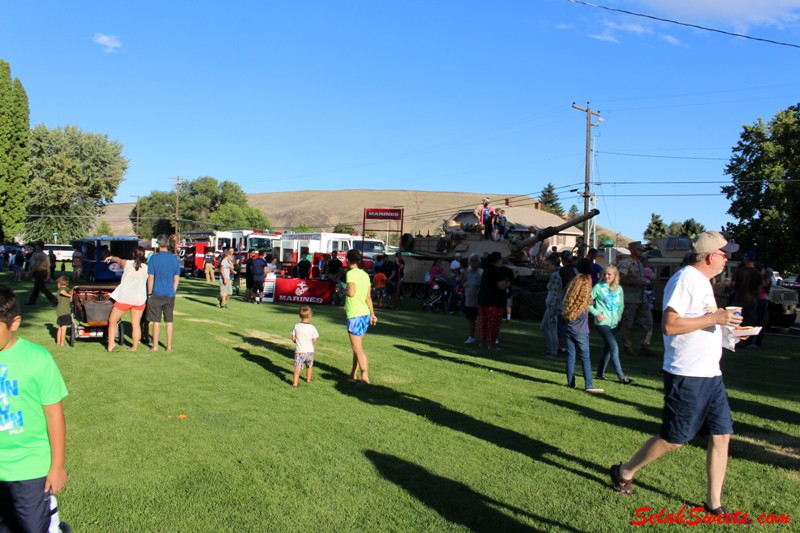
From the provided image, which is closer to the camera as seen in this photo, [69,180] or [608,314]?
[608,314]

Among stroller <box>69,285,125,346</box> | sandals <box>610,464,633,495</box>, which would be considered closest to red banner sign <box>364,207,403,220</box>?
stroller <box>69,285,125,346</box>

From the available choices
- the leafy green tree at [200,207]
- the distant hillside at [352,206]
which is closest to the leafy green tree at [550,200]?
the distant hillside at [352,206]

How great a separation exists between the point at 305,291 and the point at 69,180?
5083cm

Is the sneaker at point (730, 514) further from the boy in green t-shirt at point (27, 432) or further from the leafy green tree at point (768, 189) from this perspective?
the leafy green tree at point (768, 189)

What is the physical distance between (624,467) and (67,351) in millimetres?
9055

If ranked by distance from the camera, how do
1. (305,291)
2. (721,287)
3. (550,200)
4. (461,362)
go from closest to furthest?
(461,362) → (721,287) → (305,291) → (550,200)

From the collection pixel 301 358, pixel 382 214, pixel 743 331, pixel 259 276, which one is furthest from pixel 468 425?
pixel 382 214

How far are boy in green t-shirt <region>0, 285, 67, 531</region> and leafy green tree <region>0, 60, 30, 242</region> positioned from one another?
44.0 meters

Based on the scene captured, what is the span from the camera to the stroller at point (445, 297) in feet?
70.7

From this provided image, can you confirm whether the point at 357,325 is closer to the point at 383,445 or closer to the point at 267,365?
the point at 267,365

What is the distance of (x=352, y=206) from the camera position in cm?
14762

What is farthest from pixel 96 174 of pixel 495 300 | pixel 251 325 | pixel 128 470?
pixel 128 470

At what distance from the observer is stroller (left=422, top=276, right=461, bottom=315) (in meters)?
21.5

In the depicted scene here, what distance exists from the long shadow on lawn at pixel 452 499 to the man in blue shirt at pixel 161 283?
626cm
